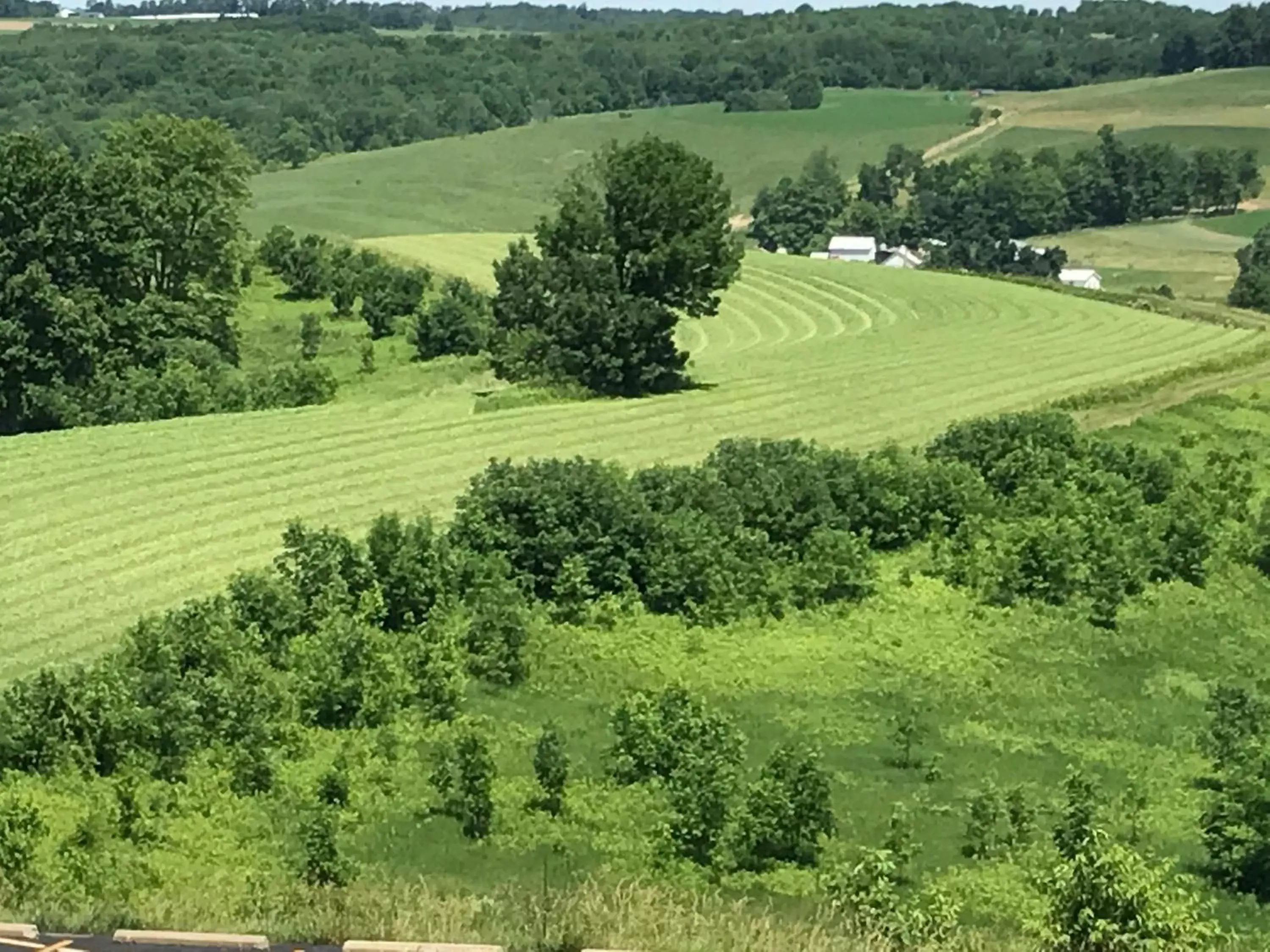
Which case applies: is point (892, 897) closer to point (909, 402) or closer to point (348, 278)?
point (909, 402)

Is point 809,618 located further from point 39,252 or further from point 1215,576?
point 39,252

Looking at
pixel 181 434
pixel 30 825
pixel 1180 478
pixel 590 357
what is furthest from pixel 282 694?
pixel 590 357

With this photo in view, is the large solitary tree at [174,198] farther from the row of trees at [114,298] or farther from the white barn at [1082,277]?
the white barn at [1082,277]

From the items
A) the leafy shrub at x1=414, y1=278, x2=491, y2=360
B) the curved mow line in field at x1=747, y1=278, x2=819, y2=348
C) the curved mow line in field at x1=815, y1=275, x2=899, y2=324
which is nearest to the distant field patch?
the curved mow line in field at x1=815, y1=275, x2=899, y2=324

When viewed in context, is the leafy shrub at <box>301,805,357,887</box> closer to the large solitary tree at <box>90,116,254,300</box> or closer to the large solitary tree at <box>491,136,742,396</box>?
the large solitary tree at <box>491,136,742,396</box>

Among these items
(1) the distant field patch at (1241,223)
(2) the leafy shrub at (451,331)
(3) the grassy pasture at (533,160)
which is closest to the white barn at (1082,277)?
(1) the distant field patch at (1241,223)

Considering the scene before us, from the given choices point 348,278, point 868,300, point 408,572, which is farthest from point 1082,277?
point 408,572
